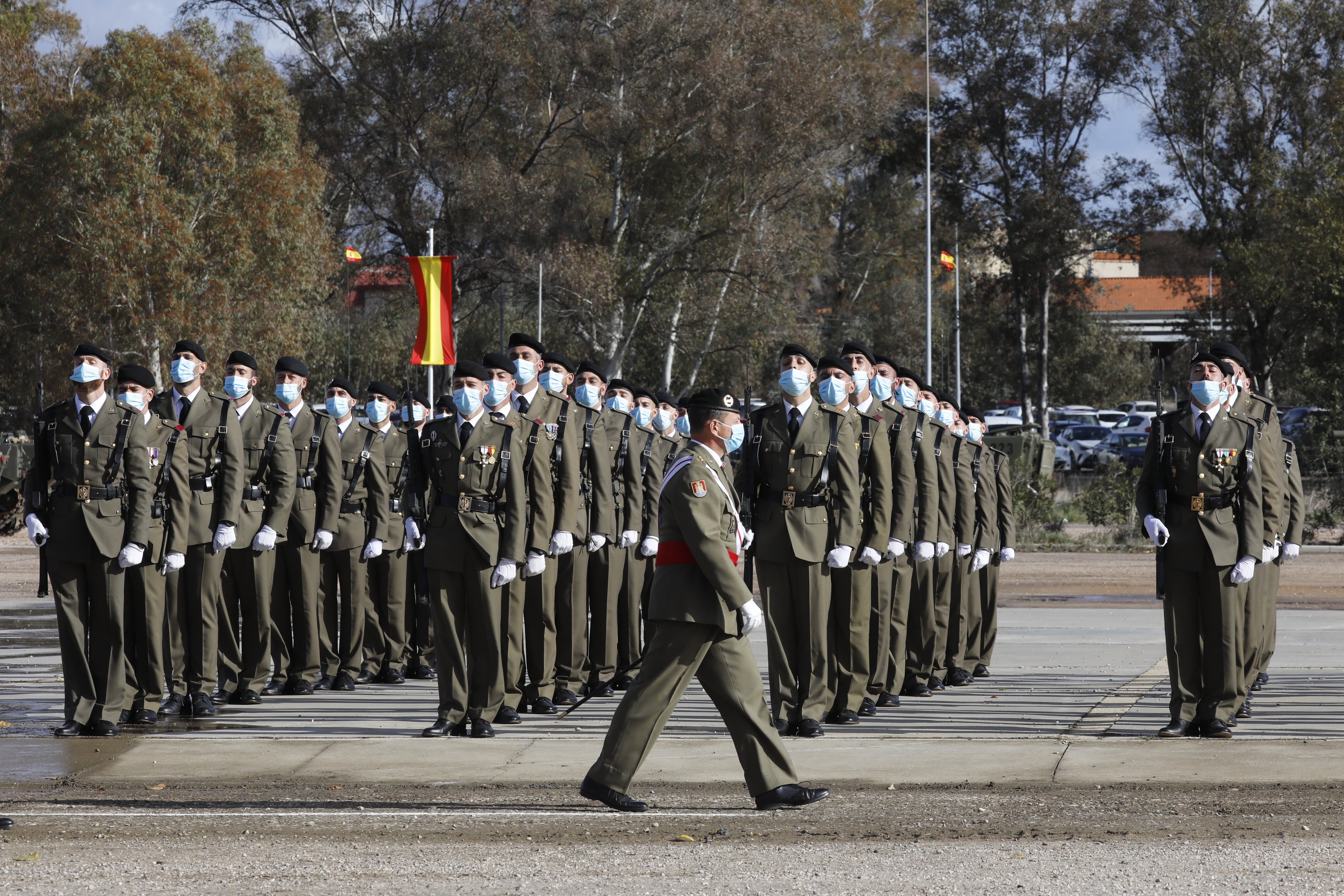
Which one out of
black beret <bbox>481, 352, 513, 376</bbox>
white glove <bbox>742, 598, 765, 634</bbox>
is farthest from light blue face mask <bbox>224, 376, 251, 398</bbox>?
white glove <bbox>742, 598, 765, 634</bbox>

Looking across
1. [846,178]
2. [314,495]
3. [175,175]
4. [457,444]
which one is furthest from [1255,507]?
[846,178]

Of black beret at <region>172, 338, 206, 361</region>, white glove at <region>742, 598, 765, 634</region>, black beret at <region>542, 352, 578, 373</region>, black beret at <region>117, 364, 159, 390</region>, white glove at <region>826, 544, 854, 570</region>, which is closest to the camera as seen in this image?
white glove at <region>742, 598, 765, 634</region>

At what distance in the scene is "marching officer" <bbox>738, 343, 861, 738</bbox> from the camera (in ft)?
28.6

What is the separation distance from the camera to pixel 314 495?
35.4 feet

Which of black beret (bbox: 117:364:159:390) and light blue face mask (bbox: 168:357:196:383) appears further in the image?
light blue face mask (bbox: 168:357:196:383)

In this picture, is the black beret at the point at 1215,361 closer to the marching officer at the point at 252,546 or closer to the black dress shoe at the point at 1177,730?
the black dress shoe at the point at 1177,730

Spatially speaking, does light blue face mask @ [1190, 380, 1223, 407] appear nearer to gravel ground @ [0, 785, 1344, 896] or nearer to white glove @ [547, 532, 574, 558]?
gravel ground @ [0, 785, 1344, 896]

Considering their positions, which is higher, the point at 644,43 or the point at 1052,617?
the point at 644,43

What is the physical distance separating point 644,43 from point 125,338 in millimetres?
15197

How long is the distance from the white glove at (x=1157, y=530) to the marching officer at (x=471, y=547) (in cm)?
355

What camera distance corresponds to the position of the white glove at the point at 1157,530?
8688mm

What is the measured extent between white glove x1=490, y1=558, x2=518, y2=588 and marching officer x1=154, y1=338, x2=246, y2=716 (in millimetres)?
2024

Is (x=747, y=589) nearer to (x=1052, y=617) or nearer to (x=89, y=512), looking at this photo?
(x=89, y=512)

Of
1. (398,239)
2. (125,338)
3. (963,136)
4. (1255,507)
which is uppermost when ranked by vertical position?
(963,136)
